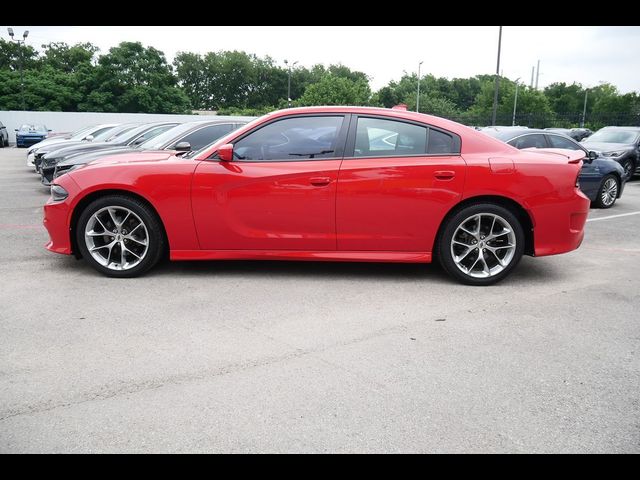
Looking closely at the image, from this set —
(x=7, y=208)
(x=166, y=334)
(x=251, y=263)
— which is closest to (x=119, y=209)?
(x=251, y=263)

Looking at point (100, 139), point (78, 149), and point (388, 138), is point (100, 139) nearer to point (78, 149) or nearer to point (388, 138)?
point (78, 149)

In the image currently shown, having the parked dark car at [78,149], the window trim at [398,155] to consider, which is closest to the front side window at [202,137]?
the parked dark car at [78,149]

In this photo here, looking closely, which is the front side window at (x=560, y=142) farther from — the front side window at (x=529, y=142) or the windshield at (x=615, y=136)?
the windshield at (x=615, y=136)

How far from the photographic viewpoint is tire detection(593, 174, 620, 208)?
10.2m

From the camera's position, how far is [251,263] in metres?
5.66

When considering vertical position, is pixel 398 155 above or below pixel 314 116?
below

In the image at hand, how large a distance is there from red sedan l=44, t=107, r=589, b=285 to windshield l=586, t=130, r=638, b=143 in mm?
11813

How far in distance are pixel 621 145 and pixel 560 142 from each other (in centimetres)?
449

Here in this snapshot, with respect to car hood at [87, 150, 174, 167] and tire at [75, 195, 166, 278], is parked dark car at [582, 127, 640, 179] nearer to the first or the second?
car hood at [87, 150, 174, 167]

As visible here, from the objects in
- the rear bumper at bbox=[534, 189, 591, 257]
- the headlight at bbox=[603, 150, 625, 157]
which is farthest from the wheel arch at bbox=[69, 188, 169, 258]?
the headlight at bbox=[603, 150, 625, 157]

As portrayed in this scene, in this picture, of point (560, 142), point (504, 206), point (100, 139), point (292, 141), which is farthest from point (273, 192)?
point (100, 139)

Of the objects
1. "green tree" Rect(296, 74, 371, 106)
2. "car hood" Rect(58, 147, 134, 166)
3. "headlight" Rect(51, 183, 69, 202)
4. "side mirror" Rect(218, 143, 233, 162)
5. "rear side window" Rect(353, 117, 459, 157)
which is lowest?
"headlight" Rect(51, 183, 69, 202)

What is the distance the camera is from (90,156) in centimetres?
968
